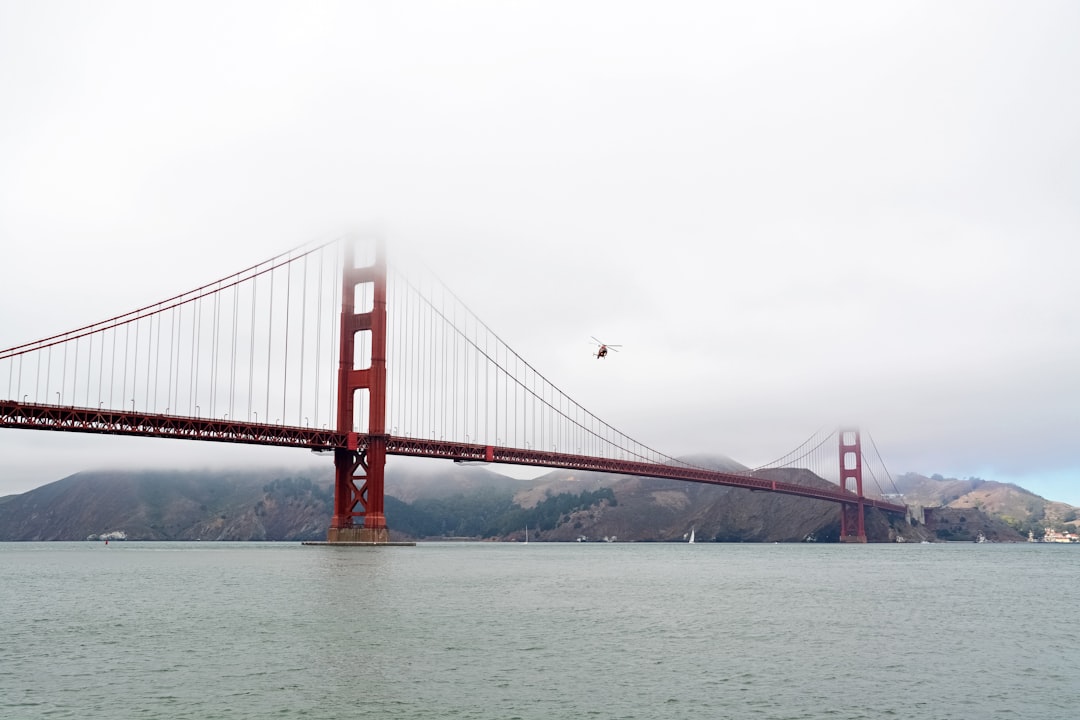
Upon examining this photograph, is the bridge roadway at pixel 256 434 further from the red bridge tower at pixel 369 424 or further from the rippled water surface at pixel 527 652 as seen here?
the rippled water surface at pixel 527 652

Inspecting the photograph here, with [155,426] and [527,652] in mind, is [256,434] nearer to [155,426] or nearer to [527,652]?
[155,426]

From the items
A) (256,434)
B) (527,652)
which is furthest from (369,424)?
(527,652)

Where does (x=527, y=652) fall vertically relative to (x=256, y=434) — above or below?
below

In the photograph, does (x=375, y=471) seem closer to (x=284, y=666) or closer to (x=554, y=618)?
(x=554, y=618)

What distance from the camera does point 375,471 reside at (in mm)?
86312

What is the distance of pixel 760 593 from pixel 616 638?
21.5m

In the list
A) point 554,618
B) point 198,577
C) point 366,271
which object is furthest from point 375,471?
point 554,618

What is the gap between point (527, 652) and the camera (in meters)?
26.5

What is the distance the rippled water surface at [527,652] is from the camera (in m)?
20.0

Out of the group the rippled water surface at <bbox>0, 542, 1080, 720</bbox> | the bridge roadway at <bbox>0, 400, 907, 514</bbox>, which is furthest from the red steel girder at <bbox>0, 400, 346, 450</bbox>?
the rippled water surface at <bbox>0, 542, 1080, 720</bbox>

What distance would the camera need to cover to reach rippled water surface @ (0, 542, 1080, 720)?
1997 cm

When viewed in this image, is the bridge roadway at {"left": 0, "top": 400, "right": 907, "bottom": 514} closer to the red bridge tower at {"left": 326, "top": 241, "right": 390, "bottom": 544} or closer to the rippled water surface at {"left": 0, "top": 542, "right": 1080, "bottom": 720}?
the red bridge tower at {"left": 326, "top": 241, "right": 390, "bottom": 544}

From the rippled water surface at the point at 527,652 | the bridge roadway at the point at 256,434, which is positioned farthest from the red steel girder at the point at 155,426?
the rippled water surface at the point at 527,652

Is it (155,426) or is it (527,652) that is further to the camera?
(155,426)
